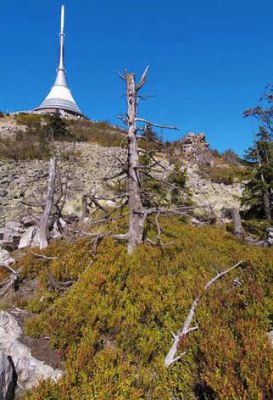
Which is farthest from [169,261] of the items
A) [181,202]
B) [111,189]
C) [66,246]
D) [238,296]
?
[111,189]

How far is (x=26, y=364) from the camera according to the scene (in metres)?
4.48

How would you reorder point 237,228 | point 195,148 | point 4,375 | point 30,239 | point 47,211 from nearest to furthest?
1. point 4,375
2. point 47,211
3. point 30,239
4. point 237,228
5. point 195,148

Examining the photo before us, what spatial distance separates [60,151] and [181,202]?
48.4ft

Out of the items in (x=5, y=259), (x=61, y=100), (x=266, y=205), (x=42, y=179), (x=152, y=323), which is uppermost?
(x=61, y=100)

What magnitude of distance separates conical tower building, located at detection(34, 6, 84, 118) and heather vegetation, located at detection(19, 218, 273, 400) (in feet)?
167

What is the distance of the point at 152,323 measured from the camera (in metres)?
5.29

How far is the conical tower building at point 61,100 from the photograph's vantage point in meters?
58.1

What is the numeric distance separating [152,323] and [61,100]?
62836 mm

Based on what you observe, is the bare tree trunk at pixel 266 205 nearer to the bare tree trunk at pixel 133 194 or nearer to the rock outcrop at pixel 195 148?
the bare tree trunk at pixel 133 194

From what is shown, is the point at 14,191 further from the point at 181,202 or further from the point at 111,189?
the point at 181,202

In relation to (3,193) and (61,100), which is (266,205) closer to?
(3,193)

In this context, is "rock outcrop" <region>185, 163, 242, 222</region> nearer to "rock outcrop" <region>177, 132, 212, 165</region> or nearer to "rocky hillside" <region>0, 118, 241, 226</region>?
"rocky hillside" <region>0, 118, 241, 226</region>

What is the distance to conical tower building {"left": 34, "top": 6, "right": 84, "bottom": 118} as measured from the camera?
58053mm

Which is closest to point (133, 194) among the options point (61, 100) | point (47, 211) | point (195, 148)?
point (47, 211)
